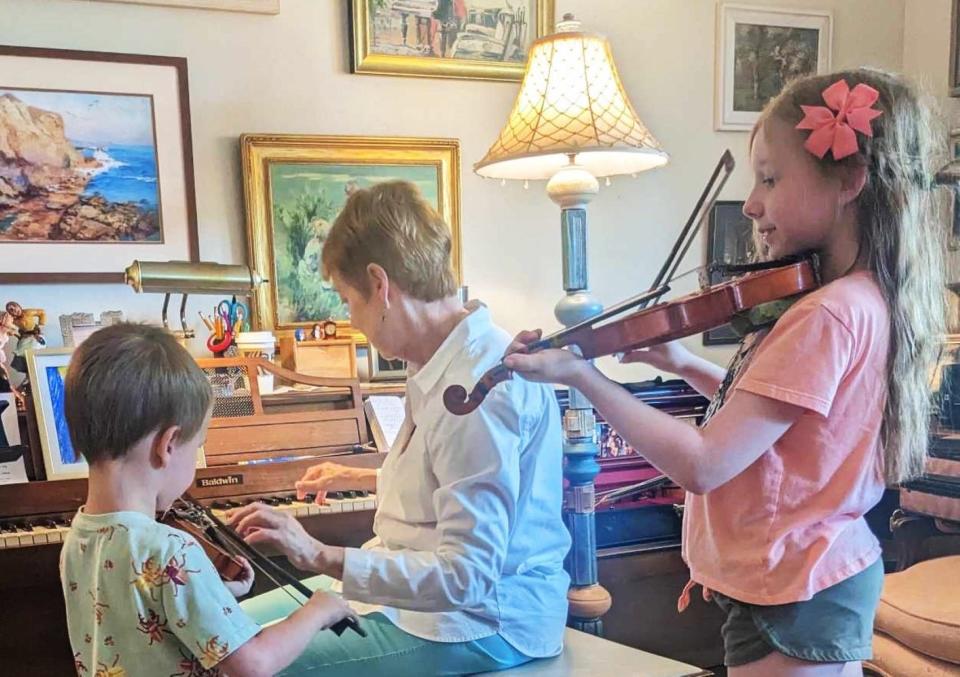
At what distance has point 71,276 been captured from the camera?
6.67 ft

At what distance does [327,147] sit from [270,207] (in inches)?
9.0

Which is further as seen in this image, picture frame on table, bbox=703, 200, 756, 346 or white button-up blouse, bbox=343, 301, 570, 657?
picture frame on table, bbox=703, 200, 756, 346

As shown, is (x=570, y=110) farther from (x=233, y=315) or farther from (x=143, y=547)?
(x=143, y=547)

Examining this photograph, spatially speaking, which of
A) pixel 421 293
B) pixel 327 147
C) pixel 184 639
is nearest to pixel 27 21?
pixel 327 147

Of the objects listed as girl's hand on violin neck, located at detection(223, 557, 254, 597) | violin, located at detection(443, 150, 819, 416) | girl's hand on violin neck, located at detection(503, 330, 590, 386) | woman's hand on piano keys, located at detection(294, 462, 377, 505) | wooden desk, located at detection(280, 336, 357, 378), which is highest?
violin, located at detection(443, 150, 819, 416)

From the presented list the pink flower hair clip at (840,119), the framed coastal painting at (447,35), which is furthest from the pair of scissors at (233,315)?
the pink flower hair clip at (840,119)

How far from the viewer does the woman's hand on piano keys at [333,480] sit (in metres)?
1.60

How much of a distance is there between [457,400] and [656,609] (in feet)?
4.57

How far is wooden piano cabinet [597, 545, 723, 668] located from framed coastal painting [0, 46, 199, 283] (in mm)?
1406

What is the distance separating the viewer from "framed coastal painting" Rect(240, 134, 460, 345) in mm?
2164

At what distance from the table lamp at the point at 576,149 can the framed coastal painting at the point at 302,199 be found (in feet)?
1.44

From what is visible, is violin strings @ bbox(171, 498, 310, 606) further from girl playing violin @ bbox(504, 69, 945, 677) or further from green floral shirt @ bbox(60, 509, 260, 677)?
girl playing violin @ bbox(504, 69, 945, 677)

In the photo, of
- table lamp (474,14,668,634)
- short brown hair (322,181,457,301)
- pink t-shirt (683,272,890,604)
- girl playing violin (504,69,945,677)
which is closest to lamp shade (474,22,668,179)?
table lamp (474,14,668,634)

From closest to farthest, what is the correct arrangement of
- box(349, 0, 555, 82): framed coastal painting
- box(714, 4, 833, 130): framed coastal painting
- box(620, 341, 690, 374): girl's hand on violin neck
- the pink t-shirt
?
the pink t-shirt < box(620, 341, 690, 374): girl's hand on violin neck < box(349, 0, 555, 82): framed coastal painting < box(714, 4, 833, 130): framed coastal painting
